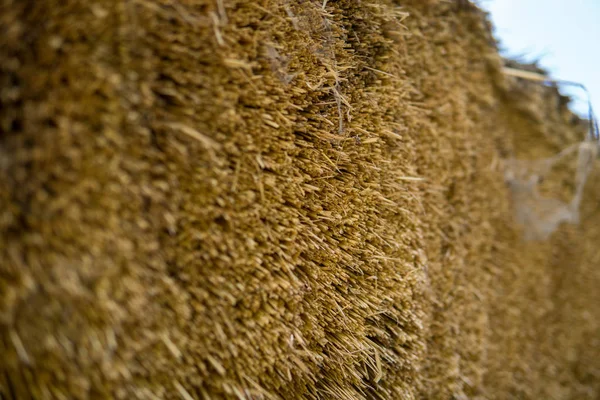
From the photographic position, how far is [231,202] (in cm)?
76

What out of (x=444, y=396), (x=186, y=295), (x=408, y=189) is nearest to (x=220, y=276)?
(x=186, y=295)

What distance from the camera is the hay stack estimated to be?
0.59 m

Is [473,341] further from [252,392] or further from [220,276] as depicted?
[220,276]

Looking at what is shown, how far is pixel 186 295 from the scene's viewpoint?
27.8 inches

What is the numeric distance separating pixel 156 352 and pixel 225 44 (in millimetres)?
501

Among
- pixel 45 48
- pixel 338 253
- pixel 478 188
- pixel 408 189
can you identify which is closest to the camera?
pixel 45 48

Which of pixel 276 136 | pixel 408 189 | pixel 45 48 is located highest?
pixel 45 48

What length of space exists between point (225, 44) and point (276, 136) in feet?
0.61

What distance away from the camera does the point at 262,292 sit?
81 centimetres

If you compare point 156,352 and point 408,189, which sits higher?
A: point 408,189

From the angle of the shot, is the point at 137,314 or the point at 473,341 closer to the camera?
the point at 137,314

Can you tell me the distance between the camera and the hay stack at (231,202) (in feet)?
1.95

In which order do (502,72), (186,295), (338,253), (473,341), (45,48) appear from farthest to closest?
(502,72) < (473,341) < (338,253) < (186,295) < (45,48)

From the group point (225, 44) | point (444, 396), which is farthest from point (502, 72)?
point (225, 44)
